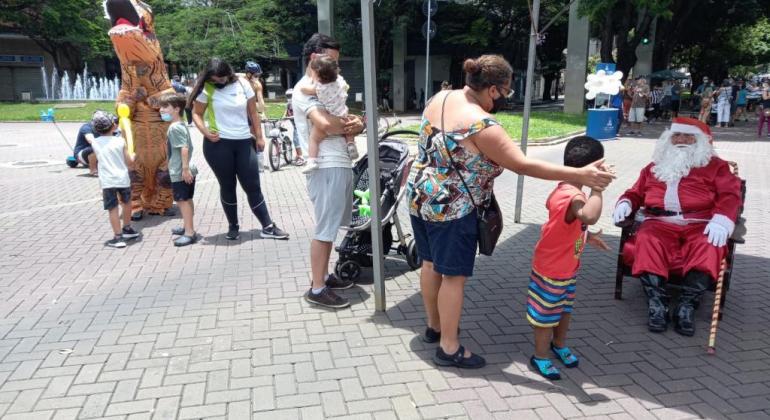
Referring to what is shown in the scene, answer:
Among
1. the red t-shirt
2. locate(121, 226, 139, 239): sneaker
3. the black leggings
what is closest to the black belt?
the red t-shirt

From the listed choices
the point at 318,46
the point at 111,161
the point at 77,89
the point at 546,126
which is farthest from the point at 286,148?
the point at 77,89

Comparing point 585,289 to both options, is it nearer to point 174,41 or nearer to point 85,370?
point 85,370

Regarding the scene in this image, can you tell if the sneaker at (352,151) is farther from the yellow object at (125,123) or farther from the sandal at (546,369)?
the yellow object at (125,123)

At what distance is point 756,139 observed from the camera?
16.5 metres

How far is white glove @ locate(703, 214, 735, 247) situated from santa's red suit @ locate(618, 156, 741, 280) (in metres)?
0.05

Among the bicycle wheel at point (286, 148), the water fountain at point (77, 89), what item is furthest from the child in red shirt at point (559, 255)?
the water fountain at point (77, 89)

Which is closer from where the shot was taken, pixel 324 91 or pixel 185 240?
pixel 324 91

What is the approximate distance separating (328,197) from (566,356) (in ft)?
6.40

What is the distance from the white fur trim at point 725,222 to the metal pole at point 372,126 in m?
2.35

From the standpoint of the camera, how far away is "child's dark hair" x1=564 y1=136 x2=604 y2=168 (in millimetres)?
3142

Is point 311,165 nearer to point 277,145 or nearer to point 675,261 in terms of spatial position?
point 675,261

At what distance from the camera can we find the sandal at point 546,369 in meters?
3.29

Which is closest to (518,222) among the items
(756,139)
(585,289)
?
(585,289)

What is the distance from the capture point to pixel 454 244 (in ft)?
10.5
